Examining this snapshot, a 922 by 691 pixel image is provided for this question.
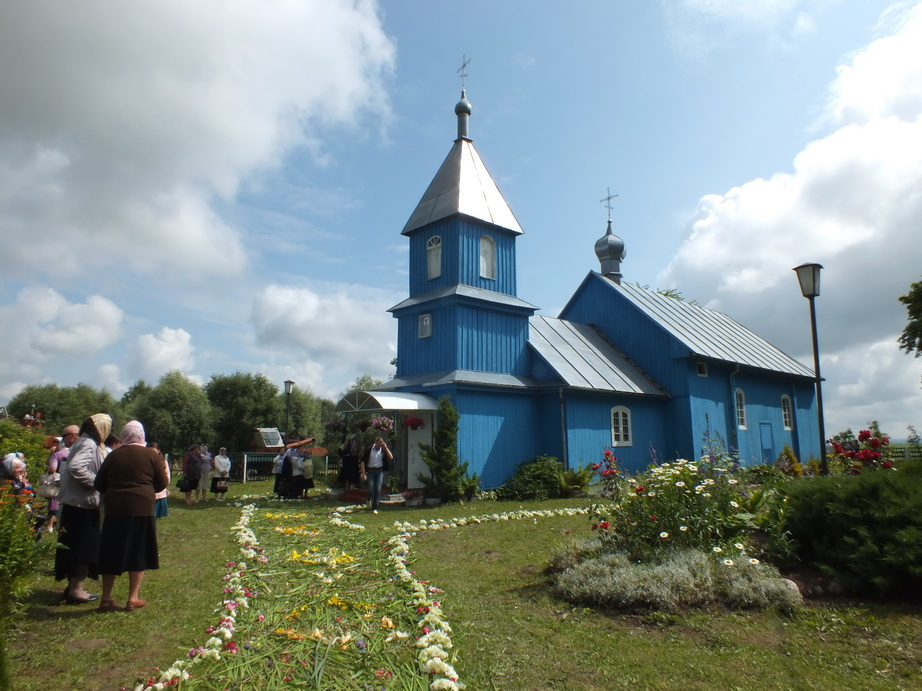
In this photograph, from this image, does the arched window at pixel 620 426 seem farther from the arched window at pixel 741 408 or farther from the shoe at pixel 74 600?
the shoe at pixel 74 600

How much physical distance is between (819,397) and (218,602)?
10.9 metres

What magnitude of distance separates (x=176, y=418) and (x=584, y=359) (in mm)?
29572

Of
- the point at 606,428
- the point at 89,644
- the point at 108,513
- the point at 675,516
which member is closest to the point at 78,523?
the point at 108,513

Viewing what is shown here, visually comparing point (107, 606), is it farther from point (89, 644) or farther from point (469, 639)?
point (469, 639)

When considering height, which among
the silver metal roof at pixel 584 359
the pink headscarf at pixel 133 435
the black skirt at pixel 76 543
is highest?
the silver metal roof at pixel 584 359

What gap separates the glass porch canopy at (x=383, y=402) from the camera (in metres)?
16.0

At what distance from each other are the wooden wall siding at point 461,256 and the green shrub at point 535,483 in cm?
565

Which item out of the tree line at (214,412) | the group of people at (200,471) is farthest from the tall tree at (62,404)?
the group of people at (200,471)

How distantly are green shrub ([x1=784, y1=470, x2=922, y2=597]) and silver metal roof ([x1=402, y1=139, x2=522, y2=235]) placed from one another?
13380 mm

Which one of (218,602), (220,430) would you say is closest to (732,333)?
(218,602)

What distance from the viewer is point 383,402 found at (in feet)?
52.5

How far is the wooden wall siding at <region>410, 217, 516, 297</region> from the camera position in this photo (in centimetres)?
1853

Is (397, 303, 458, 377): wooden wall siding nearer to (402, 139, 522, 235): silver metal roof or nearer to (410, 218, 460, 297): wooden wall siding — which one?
(410, 218, 460, 297): wooden wall siding

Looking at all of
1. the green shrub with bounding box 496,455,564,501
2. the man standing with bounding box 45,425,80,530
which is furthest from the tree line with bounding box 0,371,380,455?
the man standing with bounding box 45,425,80,530
